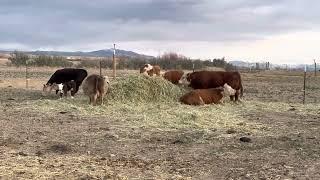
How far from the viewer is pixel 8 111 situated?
1464cm

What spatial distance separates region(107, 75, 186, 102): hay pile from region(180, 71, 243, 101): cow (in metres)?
1.71

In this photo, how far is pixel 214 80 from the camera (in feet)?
65.5

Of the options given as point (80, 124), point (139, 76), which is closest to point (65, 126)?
point (80, 124)

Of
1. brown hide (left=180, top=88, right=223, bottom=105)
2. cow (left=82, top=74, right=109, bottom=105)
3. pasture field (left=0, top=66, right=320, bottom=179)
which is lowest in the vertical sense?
pasture field (left=0, top=66, right=320, bottom=179)

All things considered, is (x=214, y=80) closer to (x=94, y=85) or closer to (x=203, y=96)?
(x=203, y=96)

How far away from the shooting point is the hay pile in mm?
17172

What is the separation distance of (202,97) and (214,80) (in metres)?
2.92

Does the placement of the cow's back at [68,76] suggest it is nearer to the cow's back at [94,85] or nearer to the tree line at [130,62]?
the cow's back at [94,85]

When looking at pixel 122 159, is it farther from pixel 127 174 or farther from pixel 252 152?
pixel 252 152

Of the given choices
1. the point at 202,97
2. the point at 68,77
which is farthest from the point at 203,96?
the point at 68,77

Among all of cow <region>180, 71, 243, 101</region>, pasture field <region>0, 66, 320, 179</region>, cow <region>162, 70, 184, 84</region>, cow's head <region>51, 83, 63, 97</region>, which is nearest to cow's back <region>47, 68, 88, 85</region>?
cow's head <region>51, 83, 63, 97</region>

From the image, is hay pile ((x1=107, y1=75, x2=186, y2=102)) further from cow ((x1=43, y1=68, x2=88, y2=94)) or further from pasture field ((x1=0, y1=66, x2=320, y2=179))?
cow ((x1=43, y1=68, x2=88, y2=94))

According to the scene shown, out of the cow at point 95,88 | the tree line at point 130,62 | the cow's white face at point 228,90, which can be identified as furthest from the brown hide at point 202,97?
the tree line at point 130,62

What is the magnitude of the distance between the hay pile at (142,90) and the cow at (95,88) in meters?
0.47
